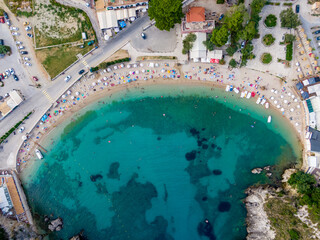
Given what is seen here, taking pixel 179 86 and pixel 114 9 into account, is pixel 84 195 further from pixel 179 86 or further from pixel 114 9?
pixel 114 9

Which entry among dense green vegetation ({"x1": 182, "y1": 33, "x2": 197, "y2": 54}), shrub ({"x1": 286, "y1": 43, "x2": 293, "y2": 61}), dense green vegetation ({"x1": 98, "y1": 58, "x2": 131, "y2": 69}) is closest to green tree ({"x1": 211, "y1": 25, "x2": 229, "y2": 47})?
dense green vegetation ({"x1": 182, "y1": 33, "x2": 197, "y2": 54})

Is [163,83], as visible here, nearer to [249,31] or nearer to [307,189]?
[249,31]

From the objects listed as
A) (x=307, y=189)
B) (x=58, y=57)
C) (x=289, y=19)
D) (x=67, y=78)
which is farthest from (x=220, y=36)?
(x=307, y=189)

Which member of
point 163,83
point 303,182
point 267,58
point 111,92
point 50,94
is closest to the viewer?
point 303,182

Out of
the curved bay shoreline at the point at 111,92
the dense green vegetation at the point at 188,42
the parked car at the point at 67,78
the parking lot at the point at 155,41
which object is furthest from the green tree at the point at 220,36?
the parked car at the point at 67,78

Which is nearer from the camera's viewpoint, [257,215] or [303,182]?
[303,182]

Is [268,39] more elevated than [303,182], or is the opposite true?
[268,39]

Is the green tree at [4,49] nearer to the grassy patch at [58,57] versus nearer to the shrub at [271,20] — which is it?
the grassy patch at [58,57]
